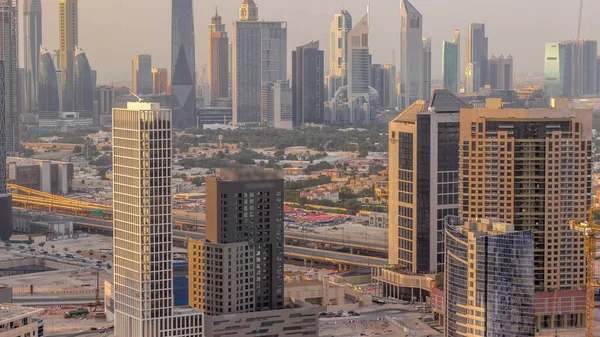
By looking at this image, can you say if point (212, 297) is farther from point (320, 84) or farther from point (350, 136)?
point (320, 84)

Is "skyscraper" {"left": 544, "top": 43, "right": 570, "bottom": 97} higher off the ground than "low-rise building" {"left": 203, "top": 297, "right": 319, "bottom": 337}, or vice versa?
"skyscraper" {"left": 544, "top": 43, "right": 570, "bottom": 97}

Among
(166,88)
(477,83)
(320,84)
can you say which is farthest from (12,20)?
(477,83)

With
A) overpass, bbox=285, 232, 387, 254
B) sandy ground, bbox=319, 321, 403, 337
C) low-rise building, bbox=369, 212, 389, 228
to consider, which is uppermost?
low-rise building, bbox=369, 212, 389, 228

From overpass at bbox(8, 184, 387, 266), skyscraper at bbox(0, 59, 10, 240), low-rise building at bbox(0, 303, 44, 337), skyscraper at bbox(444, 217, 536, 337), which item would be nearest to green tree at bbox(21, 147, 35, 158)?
overpass at bbox(8, 184, 387, 266)

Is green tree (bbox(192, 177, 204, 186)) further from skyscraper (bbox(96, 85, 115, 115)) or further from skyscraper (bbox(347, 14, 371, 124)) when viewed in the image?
skyscraper (bbox(347, 14, 371, 124))

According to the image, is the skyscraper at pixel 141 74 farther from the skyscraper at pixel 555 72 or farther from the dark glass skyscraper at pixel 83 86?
the skyscraper at pixel 555 72

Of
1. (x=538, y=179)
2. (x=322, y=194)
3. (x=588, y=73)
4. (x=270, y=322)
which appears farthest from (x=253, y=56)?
(x=270, y=322)

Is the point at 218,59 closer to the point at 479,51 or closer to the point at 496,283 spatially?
the point at 479,51
